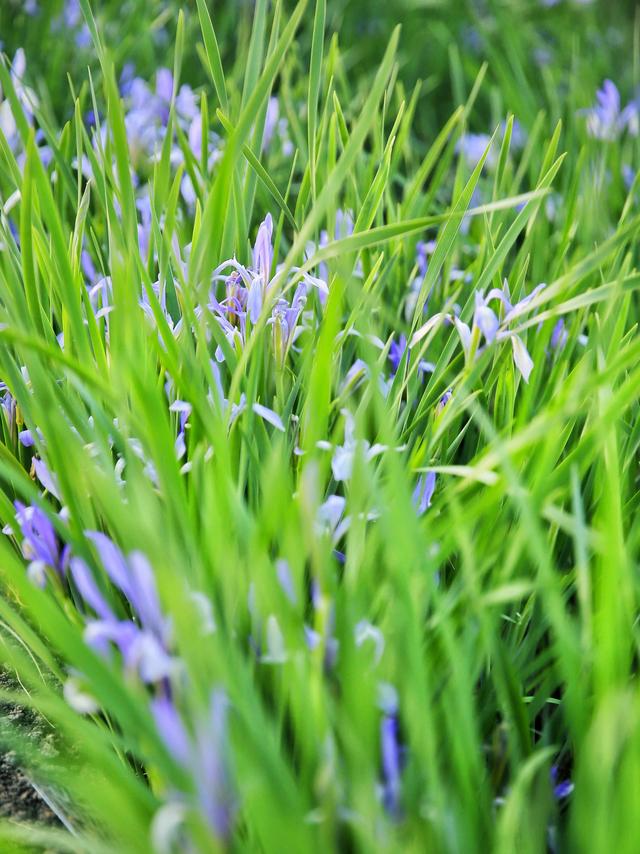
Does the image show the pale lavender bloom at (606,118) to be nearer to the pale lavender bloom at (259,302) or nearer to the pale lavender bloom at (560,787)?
the pale lavender bloom at (259,302)

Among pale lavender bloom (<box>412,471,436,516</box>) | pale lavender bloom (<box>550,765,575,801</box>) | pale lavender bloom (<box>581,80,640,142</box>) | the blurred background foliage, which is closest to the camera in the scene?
pale lavender bloom (<box>550,765,575,801</box>)

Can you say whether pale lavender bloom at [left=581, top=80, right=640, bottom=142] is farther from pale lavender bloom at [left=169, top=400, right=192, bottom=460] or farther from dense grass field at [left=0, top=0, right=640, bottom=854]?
pale lavender bloom at [left=169, top=400, right=192, bottom=460]

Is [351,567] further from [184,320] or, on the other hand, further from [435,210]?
[435,210]

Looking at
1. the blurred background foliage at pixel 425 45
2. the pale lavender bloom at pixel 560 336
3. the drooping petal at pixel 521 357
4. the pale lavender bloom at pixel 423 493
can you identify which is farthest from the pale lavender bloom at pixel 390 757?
the blurred background foliage at pixel 425 45

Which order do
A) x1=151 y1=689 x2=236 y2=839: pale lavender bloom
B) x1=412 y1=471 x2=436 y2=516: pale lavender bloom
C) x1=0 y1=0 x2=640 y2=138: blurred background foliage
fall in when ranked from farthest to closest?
1. x1=0 y1=0 x2=640 y2=138: blurred background foliage
2. x1=412 y1=471 x2=436 y2=516: pale lavender bloom
3. x1=151 y1=689 x2=236 y2=839: pale lavender bloom

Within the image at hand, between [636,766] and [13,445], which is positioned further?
[13,445]

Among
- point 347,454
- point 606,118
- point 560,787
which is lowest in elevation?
point 560,787

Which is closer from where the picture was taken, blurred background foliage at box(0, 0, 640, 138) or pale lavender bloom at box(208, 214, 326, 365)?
pale lavender bloom at box(208, 214, 326, 365)

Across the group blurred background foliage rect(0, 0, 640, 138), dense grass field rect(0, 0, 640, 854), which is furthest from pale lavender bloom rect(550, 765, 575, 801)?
blurred background foliage rect(0, 0, 640, 138)

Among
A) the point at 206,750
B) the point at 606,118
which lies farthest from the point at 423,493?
the point at 606,118

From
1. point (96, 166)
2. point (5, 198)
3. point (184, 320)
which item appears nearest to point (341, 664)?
point (184, 320)

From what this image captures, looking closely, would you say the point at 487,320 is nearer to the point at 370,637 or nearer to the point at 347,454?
the point at 347,454
